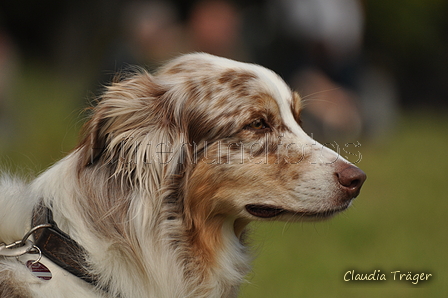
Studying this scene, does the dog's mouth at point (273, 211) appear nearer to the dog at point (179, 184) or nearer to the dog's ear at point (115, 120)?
the dog at point (179, 184)

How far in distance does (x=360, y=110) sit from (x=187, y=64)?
420 inches

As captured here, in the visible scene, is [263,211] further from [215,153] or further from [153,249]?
[153,249]

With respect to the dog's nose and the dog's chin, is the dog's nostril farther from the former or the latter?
the dog's chin

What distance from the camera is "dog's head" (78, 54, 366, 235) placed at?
11.1ft

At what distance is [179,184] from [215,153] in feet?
0.93

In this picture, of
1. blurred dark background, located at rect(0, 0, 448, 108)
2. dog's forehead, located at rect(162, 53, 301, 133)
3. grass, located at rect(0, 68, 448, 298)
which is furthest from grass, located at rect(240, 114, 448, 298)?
blurred dark background, located at rect(0, 0, 448, 108)

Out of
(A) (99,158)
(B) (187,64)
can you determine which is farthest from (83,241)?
(B) (187,64)

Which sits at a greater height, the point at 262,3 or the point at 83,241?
the point at 83,241

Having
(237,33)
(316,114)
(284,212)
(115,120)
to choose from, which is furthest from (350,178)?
(237,33)

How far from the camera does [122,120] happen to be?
11.2 ft

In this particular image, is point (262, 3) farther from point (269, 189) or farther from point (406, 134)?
point (269, 189)

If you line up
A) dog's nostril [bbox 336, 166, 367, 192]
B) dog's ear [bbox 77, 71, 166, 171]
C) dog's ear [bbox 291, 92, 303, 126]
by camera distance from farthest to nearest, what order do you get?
1. dog's ear [bbox 291, 92, 303, 126]
2. dog's nostril [bbox 336, 166, 367, 192]
3. dog's ear [bbox 77, 71, 166, 171]

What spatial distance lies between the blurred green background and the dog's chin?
0.44 m

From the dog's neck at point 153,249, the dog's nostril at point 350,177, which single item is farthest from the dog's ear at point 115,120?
the dog's nostril at point 350,177
